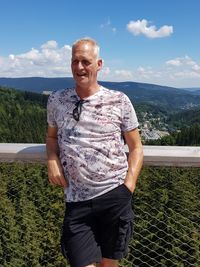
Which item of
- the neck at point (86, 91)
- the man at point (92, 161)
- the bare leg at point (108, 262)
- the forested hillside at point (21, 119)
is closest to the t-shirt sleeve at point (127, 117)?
the man at point (92, 161)

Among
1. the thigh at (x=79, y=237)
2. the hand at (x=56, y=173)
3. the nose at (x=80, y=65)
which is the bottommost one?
the thigh at (x=79, y=237)

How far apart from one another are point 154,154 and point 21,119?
9902 centimetres

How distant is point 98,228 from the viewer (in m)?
2.74

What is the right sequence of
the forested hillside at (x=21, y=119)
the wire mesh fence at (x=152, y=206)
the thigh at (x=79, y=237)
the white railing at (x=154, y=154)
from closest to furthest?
the thigh at (x=79, y=237) → the white railing at (x=154, y=154) → the wire mesh fence at (x=152, y=206) → the forested hillside at (x=21, y=119)

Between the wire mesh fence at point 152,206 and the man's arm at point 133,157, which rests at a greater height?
the man's arm at point 133,157

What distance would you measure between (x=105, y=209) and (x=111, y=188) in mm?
142

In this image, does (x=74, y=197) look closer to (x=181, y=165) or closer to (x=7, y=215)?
(x=181, y=165)

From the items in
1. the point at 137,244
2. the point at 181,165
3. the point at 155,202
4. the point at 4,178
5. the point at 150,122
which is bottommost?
the point at 150,122

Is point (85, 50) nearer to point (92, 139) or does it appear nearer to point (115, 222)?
point (92, 139)

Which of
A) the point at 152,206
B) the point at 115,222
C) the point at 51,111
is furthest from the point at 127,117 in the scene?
the point at 152,206

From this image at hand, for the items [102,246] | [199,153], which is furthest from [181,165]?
[102,246]

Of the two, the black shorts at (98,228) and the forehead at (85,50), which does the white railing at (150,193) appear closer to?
the black shorts at (98,228)

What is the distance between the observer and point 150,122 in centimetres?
17325

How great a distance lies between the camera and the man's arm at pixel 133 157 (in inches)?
106
